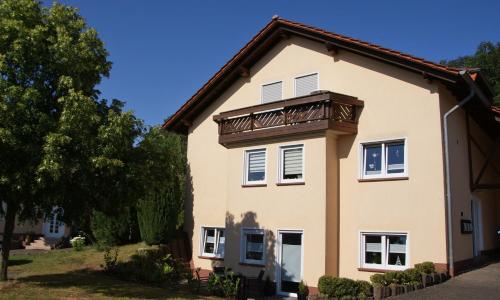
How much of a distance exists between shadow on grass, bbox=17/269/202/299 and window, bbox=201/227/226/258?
14.4 ft

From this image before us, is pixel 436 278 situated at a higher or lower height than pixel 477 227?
lower

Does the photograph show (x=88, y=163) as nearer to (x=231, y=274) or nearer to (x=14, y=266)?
(x=231, y=274)

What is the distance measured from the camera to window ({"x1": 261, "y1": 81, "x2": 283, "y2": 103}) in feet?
67.2

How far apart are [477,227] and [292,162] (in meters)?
7.56

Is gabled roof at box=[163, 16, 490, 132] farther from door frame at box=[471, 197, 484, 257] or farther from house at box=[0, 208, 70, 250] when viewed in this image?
house at box=[0, 208, 70, 250]

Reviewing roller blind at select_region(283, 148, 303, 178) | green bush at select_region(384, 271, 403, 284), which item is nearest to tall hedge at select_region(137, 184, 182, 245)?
roller blind at select_region(283, 148, 303, 178)

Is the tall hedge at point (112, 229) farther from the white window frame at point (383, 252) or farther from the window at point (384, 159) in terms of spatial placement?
the window at point (384, 159)

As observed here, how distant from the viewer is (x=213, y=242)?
22.0 meters

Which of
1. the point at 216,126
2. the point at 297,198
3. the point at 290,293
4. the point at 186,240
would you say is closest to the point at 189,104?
the point at 216,126

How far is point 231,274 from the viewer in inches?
671

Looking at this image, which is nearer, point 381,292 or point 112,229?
point 381,292

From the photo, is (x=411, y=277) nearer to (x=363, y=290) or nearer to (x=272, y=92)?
(x=363, y=290)

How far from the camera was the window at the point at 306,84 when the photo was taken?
63.3ft

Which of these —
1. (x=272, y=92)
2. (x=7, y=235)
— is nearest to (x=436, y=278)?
(x=272, y=92)
